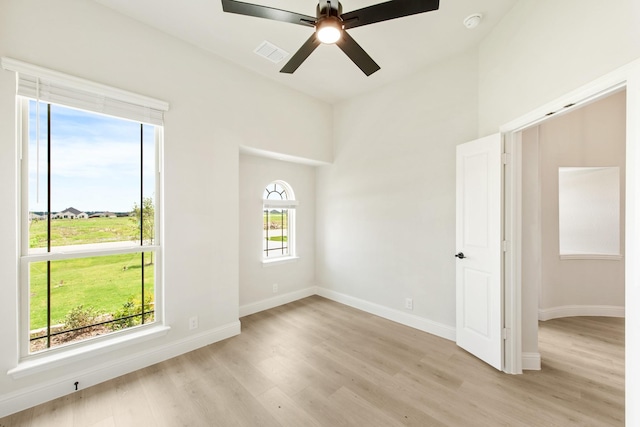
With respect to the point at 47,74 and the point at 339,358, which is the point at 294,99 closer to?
the point at 47,74

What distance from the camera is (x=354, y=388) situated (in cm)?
212

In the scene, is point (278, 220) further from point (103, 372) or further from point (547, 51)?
point (547, 51)

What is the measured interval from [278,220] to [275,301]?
1324 millimetres

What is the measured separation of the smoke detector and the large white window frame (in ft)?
10.1

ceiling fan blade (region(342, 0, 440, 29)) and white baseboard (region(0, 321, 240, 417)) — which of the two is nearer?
ceiling fan blade (region(342, 0, 440, 29))

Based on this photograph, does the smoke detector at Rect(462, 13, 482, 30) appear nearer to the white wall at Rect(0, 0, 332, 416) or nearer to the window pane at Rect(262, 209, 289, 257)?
the white wall at Rect(0, 0, 332, 416)

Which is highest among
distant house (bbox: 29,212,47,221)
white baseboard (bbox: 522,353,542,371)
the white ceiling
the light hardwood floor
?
the white ceiling

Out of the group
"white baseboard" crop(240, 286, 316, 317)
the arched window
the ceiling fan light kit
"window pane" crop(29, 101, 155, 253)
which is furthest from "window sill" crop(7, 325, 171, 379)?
the ceiling fan light kit

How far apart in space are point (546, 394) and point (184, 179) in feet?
12.6

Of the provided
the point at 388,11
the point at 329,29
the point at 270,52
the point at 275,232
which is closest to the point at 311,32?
the point at 270,52

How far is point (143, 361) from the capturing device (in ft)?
7.86

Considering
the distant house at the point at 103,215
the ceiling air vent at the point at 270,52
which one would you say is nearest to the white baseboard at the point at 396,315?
the distant house at the point at 103,215

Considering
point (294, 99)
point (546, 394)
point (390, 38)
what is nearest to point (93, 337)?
point (294, 99)

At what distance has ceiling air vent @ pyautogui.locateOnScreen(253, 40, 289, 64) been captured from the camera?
2742 millimetres
